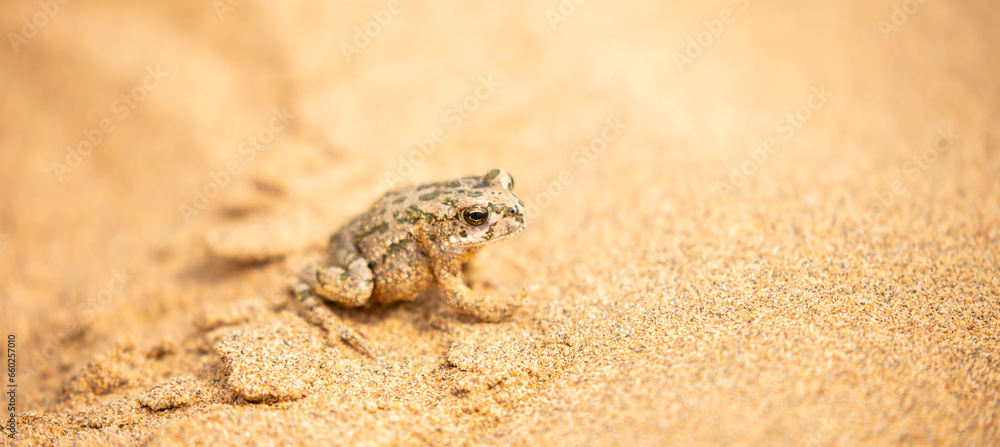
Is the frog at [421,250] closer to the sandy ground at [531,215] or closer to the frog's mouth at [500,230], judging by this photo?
the frog's mouth at [500,230]

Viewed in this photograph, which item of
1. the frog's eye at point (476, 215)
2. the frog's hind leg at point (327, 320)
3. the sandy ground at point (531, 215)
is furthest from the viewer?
the frog's hind leg at point (327, 320)

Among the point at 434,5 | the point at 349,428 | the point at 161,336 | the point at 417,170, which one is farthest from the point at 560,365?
the point at 434,5

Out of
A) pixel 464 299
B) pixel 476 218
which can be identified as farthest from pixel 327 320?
pixel 476 218

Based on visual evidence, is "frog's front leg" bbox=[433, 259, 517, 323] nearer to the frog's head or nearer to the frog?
the frog

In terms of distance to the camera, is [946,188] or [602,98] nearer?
[946,188]

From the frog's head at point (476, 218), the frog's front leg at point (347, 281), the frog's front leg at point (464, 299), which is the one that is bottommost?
the frog's front leg at point (464, 299)

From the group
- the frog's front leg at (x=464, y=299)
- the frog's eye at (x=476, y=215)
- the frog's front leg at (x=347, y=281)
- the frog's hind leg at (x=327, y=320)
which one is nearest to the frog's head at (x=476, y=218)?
the frog's eye at (x=476, y=215)

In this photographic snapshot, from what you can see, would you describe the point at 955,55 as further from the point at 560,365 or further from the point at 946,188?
the point at 560,365
